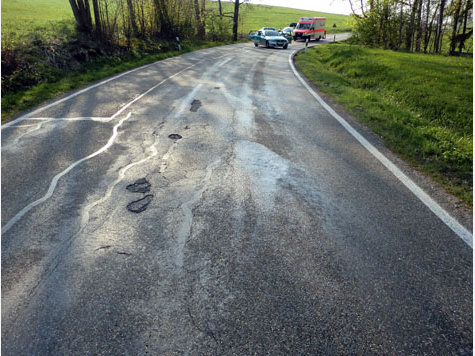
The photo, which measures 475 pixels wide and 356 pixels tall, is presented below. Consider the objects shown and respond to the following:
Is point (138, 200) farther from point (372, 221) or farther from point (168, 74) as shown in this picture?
point (168, 74)

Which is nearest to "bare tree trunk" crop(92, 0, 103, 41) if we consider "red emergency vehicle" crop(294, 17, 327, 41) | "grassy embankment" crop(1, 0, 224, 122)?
"grassy embankment" crop(1, 0, 224, 122)

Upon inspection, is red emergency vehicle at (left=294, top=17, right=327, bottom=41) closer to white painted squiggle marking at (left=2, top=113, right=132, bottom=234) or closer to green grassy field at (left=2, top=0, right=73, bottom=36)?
green grassy field at (left=2, top=0, right=73, bottom=36)

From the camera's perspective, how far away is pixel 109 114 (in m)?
6.85

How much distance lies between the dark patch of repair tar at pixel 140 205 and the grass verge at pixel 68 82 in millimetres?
4921

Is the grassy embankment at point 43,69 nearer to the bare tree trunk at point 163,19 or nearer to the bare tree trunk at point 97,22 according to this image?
the bare tree trunk at point 97,22

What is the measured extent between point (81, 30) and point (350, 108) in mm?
12512

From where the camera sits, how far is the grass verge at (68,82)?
24.4ft

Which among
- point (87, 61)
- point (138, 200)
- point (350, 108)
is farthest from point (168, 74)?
point (138, 200)

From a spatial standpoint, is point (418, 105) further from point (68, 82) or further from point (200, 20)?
point (200, 20)

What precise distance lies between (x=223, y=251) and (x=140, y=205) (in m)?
1.28

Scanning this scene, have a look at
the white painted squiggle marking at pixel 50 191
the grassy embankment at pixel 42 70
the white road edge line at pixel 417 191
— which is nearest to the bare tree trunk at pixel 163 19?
the grassy embankment at pixel 42 70

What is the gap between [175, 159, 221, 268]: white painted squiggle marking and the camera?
2777mm

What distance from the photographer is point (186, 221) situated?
3236 millimetres

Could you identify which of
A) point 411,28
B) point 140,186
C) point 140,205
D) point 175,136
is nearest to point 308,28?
point 411,28
